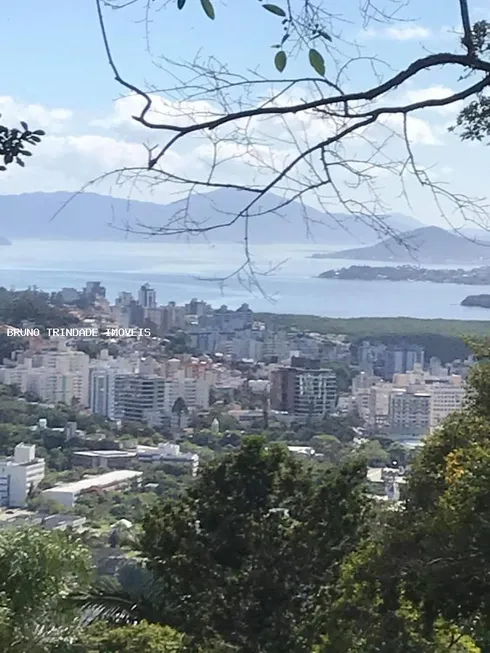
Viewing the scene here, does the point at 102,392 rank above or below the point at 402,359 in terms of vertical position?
below

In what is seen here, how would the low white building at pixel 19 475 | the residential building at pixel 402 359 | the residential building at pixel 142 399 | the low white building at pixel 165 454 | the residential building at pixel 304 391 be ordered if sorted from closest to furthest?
the low white building at pixel 19 475 < the low white building at pixel 165 454 < the residential building at pixel 304 391 < the residential building at pixel 402 359 < the residential building at pixel 142 399

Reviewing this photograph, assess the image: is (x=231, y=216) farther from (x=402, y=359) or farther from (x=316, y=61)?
(x=402, y=359)

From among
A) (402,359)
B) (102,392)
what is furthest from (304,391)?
(102,392)

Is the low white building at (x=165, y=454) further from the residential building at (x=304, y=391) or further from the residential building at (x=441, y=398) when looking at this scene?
the residential building at (x=441, y=398)

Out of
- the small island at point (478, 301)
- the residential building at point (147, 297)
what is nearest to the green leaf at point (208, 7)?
the small island at point (478, 301)

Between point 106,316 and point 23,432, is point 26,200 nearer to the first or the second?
point 23,432

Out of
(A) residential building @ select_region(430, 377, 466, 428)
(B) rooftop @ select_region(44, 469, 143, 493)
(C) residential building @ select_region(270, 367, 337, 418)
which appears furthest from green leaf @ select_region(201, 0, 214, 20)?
(C) residential building @ select_region(270, 367, 337, 418)
